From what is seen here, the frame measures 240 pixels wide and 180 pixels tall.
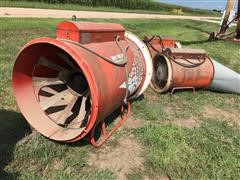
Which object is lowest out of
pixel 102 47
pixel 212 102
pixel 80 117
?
pixel 212 102

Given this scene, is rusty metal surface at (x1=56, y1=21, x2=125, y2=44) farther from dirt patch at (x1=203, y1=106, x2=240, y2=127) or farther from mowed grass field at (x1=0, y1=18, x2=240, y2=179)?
dirt patch at (x1=203, y1=106, x2=240, y2=127)

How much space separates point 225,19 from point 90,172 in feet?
41.6

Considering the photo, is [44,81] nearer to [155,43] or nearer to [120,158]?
[120,158]

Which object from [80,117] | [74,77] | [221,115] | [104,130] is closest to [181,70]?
[221,115]

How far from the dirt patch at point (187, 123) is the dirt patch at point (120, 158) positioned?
104 cm

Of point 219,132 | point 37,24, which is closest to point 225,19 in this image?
point 37,24

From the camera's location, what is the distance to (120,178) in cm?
343

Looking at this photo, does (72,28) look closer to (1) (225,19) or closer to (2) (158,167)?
(2) (158,167)

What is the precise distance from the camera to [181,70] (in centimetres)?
588

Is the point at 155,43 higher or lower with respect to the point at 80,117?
higher

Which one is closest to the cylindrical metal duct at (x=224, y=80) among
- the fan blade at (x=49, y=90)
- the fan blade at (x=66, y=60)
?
the fan blade at (x=66, y=60)

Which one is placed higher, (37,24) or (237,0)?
(237,0)

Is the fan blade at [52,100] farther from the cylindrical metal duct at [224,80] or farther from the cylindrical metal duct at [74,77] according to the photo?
the cylindrical metal duct at [224,80]

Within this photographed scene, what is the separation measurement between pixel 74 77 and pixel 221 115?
2.53 m
